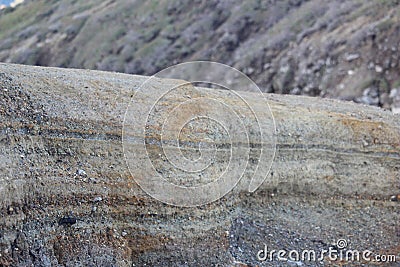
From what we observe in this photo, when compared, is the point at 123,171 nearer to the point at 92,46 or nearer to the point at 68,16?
the point at 92,46

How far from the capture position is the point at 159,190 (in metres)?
8.24

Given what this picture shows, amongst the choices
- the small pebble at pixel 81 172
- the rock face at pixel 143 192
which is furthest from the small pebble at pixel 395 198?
the small pebble at pixel 81 172

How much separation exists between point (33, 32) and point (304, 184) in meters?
37.4

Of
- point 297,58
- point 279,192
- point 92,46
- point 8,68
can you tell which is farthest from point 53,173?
point 92,46

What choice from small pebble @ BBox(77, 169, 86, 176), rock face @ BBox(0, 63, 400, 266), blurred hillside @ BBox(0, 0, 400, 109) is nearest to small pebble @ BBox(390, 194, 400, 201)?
rock face @ BBox(0, 63, 400, 266)

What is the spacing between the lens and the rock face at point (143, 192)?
7.39 m

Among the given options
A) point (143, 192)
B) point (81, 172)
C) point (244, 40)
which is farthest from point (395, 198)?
point (244, 40)

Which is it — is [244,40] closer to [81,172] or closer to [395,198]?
[395,198]

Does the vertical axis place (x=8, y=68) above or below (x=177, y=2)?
above

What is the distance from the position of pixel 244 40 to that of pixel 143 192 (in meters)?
25.7

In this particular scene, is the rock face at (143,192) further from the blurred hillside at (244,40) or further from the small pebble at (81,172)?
the blurred hillside at (244,40)

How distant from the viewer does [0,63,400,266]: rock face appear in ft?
24.2

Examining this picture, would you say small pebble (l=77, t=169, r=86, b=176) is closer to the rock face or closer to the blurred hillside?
the rock face

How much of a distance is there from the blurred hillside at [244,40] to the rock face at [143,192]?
1273 centimetres
